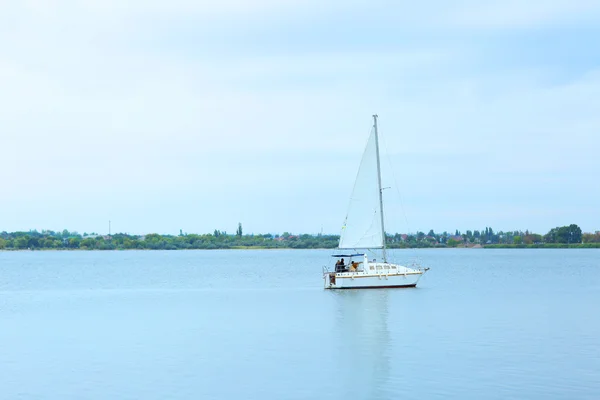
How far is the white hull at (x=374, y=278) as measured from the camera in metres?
70.9

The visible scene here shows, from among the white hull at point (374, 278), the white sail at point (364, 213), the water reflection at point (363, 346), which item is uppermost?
the white sail at point (364, 213)

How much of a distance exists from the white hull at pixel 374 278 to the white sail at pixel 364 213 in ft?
9.09

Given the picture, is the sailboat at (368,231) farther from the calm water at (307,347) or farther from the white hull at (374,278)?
the calm water at (307,347)

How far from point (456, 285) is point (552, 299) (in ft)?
72.8

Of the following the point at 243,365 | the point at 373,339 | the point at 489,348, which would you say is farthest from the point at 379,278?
the point at 243,365

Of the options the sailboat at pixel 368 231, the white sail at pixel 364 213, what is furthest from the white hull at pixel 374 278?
the white sail at pixel 364 213

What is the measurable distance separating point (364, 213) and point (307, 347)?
34962 mm

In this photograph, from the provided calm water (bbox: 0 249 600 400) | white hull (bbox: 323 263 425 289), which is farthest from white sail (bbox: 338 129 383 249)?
calm water (bbox: 0 249 600 400)

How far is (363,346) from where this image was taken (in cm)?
4050

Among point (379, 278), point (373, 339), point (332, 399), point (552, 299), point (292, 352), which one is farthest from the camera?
point (379, 278)

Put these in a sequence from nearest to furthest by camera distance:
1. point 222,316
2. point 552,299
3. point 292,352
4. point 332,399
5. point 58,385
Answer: point 332,399 → point 58,385 → point 292,352 → point 222,316 → point 552,299

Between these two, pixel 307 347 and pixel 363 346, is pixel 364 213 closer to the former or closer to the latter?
pixel 363 346

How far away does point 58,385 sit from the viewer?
31.4 meters

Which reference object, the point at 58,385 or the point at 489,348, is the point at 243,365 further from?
the point at 489,348
